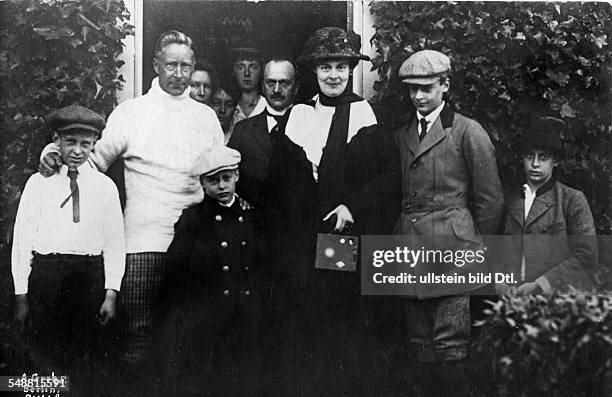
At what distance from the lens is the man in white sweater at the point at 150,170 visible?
4.54 meters

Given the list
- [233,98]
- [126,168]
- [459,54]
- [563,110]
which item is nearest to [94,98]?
[126,168]

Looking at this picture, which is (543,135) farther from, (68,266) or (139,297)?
(68,266)

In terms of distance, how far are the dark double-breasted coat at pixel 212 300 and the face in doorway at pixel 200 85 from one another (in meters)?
0.64

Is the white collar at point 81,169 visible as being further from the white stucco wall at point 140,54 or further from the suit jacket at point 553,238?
Result: the suit jacket at point 553,238

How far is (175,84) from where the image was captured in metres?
4.58

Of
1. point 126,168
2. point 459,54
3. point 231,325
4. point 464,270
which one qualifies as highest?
point 459,54

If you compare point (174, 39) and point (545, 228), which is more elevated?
point (174, 39)

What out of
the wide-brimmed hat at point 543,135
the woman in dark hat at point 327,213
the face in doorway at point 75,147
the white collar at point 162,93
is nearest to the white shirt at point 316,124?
the woman in dark hat at point 327,213

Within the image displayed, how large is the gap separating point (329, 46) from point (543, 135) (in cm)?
141

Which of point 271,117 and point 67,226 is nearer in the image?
point 67,226

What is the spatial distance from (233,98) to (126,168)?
0.76 metres

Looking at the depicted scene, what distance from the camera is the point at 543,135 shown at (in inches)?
184

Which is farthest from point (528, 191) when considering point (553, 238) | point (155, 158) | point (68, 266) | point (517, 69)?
point (68, 266)

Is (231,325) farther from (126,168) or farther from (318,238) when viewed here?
(126,168)
